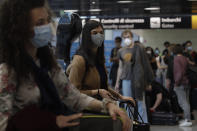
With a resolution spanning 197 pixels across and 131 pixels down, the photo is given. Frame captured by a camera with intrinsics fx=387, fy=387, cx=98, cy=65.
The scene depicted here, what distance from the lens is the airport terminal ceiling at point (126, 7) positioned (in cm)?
1084

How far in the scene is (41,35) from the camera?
1.63 metres

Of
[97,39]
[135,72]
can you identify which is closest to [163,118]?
[135,72]

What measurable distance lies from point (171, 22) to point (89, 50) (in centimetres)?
991

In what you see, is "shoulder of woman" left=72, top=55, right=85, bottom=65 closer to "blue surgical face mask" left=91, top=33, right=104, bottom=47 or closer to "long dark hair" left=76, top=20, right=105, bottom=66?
"long dark hair" left=76, top=20, right=105, bottom=66

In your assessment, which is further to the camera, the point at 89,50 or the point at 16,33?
the point at 89,50

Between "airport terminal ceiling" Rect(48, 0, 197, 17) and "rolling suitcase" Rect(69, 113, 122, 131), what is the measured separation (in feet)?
28.4

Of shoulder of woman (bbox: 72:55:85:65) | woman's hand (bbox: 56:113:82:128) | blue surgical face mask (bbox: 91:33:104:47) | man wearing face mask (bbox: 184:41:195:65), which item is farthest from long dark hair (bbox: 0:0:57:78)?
man wearing face mask (bbox: 184:41:195:65)

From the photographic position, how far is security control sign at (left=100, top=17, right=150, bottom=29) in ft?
40.9

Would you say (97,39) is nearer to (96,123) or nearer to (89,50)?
(89,50)

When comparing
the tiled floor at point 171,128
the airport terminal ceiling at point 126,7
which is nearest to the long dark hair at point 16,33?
the tiled floor at point 171,128

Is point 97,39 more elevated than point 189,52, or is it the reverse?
point 97,39

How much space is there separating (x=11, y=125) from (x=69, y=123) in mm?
227

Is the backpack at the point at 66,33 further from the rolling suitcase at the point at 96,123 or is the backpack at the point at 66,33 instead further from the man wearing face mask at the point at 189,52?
the man wearing face mask at the point at 189,52

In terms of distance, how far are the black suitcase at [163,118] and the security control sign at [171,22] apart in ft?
16.8
